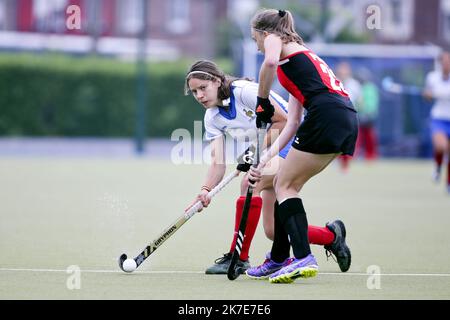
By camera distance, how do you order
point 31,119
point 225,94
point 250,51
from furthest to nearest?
1. point 31,119
2. point 250,51
3. point 225,94

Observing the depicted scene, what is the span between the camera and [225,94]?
7.02 metres

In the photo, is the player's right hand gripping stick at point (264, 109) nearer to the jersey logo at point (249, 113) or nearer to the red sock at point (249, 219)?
the jersey logo at point (249, 113)

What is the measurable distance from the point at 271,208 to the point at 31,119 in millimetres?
22535

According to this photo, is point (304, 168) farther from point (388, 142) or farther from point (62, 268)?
point (388, 142)

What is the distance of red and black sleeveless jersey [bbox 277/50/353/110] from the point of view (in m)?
6.50

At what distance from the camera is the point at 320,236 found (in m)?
7.16

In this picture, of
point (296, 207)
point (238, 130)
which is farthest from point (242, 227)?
point (238, 130)

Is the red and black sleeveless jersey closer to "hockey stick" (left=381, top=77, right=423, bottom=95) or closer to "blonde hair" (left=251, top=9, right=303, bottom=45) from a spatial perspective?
"blonde hair" (left=251, top=9, right=303, bottom=45)

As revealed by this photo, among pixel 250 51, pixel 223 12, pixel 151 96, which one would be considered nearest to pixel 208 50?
pixel 223 12

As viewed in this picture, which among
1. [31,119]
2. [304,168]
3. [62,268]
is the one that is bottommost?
[31,119]

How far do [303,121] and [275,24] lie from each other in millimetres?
606

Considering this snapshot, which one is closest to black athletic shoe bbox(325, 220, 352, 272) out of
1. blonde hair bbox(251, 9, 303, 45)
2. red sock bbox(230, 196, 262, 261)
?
red sock bbox(230, 196, 262, 261)

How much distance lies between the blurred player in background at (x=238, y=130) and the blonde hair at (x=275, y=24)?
557 millimetres

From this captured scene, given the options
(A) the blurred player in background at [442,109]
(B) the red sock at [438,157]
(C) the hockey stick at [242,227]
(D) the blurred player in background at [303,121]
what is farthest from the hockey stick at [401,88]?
(D) the blurred player in background at [303,121]
